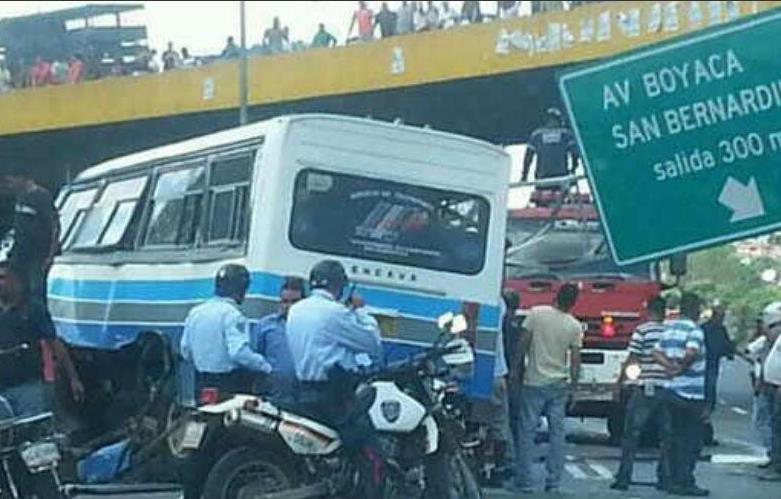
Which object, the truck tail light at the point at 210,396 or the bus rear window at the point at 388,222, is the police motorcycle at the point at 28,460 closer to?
the truck tail light at the point at 210,396

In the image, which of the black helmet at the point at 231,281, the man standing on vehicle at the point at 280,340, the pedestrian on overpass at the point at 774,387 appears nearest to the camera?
the man standing on vehicle at the point at 280,340

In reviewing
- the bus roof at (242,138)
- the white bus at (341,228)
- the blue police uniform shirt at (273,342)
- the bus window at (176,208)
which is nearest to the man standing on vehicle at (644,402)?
the white bus at (341,228)

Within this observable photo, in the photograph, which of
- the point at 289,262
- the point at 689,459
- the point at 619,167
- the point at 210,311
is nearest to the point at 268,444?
the point at 210,311

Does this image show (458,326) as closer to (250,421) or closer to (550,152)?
(250,421)

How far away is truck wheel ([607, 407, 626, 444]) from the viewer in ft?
65.1

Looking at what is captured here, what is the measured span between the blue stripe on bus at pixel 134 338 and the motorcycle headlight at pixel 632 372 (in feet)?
6.31

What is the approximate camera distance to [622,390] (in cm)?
1767

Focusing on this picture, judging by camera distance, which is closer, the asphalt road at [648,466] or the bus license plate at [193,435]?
the bus license plate at [193,435]

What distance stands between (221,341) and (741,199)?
5.86 meters

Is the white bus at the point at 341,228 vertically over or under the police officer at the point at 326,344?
over

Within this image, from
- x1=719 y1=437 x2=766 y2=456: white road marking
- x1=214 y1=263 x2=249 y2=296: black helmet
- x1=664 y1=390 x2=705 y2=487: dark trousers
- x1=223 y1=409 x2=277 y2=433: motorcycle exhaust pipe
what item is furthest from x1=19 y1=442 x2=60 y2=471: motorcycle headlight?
x1=719 y1=437 x2=766 y2=456: white road marking

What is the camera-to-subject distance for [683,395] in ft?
51.0

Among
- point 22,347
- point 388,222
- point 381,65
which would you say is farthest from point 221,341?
point 381,65

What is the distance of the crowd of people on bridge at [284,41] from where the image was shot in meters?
30.9
